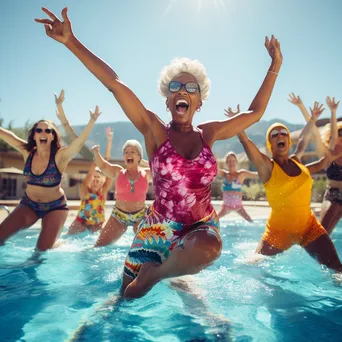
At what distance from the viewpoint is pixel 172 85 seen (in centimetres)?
279

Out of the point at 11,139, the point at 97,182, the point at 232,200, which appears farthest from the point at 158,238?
the point at 232,200

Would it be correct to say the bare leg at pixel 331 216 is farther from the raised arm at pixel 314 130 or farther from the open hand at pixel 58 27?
the open hand at pixel 58 27

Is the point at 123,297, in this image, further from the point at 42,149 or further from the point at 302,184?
the point at 42,149

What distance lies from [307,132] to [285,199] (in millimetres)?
1550

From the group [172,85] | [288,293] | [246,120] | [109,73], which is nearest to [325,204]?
[288,293]

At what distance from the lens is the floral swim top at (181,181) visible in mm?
2525

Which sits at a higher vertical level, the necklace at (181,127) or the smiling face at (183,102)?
the smiling face at (183,102)

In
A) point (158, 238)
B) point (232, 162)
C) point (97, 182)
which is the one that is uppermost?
point (232, 162)

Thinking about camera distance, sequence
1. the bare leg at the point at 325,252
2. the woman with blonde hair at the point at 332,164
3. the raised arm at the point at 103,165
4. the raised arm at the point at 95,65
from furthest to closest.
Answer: the raised arm at the point at 103,165, the woman with blonde hair at the point at 332,164, the bare leg at the point at 325,252, the raised arm at the point at 95,65

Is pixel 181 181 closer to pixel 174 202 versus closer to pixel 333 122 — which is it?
pixel 174 202

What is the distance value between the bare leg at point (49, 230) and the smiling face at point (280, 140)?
329cm

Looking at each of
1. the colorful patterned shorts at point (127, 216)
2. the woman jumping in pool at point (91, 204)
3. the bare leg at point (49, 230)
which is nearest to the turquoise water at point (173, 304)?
the bare leg at point (49, 230)

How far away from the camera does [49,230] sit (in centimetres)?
502

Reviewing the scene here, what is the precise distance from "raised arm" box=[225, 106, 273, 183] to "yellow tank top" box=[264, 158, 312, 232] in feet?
0.23
